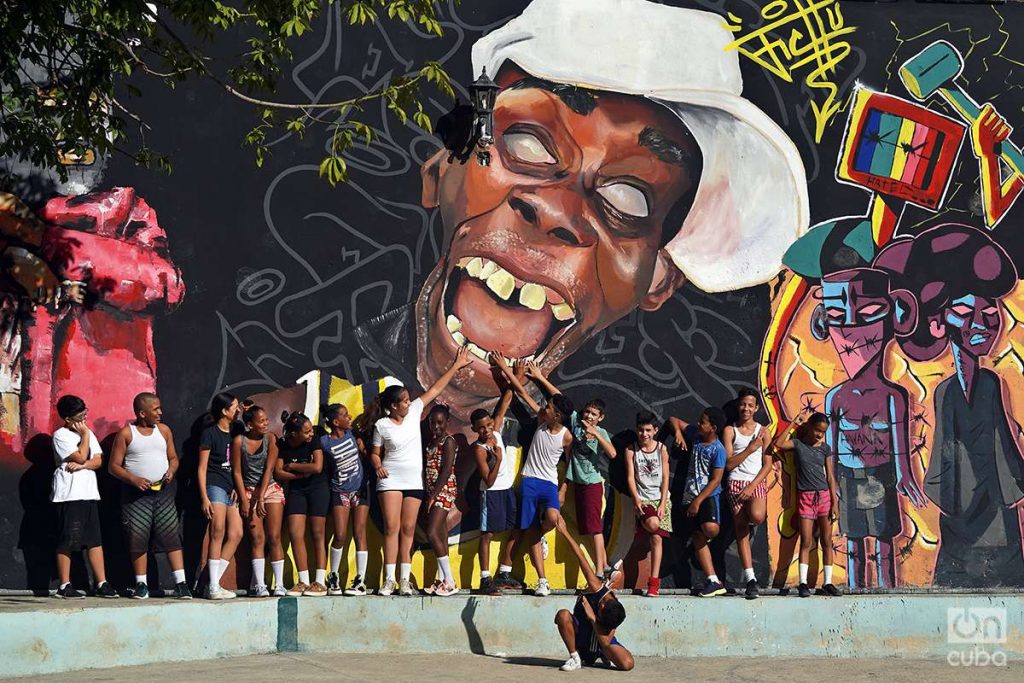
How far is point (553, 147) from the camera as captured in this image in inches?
523

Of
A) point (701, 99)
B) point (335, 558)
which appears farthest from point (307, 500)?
point (701, 99)

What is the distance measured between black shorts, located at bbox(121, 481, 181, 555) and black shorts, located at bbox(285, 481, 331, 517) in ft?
3.32

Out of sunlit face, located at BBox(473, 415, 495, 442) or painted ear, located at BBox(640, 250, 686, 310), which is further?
painted ear, located at BBox(640, 250, 686, 310)

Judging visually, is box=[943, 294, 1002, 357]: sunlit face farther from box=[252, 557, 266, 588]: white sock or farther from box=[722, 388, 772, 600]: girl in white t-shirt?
box=[252, 557, 266, 588]: white sock

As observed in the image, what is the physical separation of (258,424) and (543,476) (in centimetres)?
259

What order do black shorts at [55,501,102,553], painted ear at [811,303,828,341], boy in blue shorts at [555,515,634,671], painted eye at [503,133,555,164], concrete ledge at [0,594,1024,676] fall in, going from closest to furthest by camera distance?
concrete ledge at [0,594,1024,676] < boy in blue shorts at [555,515,634,671] < black shorts at [55,501,102,553] < painted eye at [503,133,555,164] < painted ear at [811,303,828,341]

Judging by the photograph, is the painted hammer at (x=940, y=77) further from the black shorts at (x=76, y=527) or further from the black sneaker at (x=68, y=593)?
the black sneaker at (x=68, y=593)

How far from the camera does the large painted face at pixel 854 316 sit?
13.5 m

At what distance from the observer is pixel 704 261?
44.0 ft

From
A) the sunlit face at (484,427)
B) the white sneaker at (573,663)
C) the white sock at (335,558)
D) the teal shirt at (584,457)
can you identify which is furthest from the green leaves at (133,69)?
the white sneaker at (573,663)

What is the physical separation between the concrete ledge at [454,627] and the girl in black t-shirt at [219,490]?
713 millimetres

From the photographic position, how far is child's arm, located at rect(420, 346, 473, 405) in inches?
505

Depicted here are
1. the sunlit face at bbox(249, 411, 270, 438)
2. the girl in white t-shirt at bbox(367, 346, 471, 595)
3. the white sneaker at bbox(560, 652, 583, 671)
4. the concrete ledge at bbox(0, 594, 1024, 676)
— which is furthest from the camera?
the girl in white t-shirt at bbox(367, 346, 471, 595)

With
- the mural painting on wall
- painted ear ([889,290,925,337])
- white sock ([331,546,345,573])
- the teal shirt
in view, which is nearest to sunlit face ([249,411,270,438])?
the mural painting on wall
